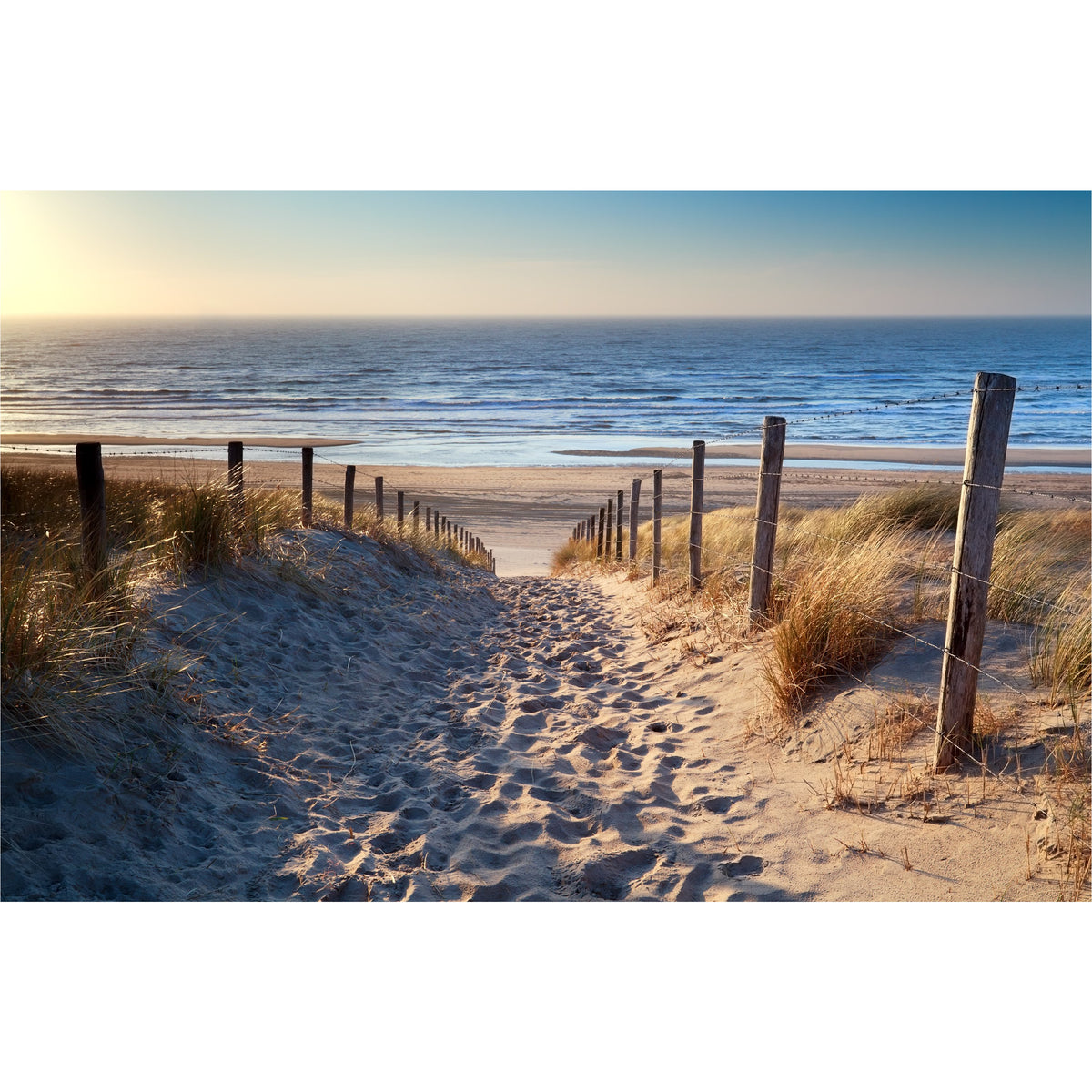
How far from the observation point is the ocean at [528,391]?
3516 centimetres

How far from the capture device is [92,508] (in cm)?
453

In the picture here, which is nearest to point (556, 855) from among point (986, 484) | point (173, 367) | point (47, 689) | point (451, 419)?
point (47, 689)

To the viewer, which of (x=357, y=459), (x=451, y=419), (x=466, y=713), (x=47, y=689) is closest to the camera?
(x=47, y=689)

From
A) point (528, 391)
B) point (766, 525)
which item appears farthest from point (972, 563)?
point (528, 391)

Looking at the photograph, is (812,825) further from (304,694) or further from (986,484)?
(304,694)

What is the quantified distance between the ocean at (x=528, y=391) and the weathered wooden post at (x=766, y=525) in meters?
0.32

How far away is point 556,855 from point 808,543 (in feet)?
17.8

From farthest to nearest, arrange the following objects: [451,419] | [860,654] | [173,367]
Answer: [173,367] < [451,419] < [860,654]

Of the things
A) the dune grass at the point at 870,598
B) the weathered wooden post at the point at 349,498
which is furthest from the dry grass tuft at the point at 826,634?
the weathered wooden post at the point at 349,498

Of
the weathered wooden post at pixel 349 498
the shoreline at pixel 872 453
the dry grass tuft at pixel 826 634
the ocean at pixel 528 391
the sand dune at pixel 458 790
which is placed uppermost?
the ocean at pixel 528 391

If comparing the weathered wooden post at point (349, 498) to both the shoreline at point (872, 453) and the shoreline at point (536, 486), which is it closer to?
the shoreline at point (536, 486)

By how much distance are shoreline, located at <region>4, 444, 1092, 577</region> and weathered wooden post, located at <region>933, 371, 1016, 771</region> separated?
46.9ft

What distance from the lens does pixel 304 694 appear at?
506 cm

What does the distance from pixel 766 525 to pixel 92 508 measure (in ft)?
15.0
